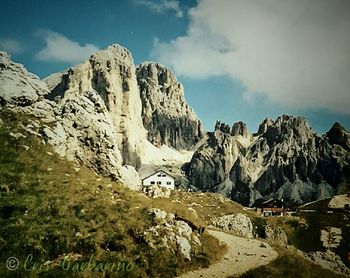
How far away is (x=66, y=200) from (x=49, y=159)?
6.69 metres

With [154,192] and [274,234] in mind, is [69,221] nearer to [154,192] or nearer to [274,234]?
[154,192]

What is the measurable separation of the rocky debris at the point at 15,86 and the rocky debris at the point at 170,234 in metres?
18.9

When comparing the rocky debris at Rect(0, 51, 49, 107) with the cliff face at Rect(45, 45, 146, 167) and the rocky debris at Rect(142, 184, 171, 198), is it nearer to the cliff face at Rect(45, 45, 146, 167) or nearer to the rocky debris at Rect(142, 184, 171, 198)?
the rocky debris at Rect(142, 184, 171, 198)

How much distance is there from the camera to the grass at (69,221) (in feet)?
57.7

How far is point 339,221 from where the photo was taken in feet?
Answer: 297

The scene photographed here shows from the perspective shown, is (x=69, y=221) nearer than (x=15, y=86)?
Yes

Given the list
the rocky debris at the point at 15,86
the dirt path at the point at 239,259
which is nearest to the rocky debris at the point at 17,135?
the rocky debris at the point at 15,86

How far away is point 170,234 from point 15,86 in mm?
23119

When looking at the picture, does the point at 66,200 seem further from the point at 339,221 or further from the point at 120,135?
the point at 120,135

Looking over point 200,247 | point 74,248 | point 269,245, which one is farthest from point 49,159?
point 269,245

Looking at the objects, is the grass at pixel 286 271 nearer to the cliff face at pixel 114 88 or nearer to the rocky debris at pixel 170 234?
the rocky debris at pixel 170 234

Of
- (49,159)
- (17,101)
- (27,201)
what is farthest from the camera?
(17,101)

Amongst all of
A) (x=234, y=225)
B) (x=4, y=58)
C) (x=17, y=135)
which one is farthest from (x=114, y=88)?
(x=17, y=135)

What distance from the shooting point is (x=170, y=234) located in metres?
21.9
